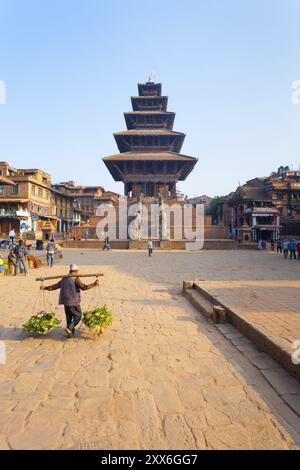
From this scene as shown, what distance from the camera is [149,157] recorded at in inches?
1309

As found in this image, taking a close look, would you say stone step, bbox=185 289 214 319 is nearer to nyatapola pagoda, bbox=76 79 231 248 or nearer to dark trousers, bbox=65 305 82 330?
dark trousers, bbox=65 305 82 330

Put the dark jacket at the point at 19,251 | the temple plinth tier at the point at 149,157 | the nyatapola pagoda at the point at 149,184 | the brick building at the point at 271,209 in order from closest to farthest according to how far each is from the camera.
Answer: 1. the dark jacket at the point at 19,251
2. the nyatapola pagoda at the point at 149,184
3. the temple plinth tier at the point at 149,157
4. the brick building at the point at 271,209

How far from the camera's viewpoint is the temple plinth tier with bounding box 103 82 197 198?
110 feet

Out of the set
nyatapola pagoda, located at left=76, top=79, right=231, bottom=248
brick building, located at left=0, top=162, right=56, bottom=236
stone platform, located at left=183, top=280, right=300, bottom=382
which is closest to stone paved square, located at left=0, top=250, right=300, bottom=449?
stone platform, located at left=183, top=280, right=300, bottom=382

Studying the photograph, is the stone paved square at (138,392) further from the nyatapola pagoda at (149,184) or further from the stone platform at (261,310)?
the nyatapola pagoda at (149,184)

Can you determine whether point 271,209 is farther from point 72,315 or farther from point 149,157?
point 72,315

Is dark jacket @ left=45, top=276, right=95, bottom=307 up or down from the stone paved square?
up

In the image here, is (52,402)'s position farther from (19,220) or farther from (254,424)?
(19,220)

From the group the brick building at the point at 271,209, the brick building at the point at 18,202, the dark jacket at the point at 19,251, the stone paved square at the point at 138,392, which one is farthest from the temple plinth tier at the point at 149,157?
the stone paved square at the point at 138,392

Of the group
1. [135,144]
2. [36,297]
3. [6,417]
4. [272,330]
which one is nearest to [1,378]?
[6,417]

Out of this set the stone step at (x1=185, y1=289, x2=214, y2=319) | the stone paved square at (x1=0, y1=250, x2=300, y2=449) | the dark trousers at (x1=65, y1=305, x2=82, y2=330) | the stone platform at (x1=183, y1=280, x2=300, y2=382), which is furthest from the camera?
the stone step at (x1=185, y1=289, x2=214, y2=319)

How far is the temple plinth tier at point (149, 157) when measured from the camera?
33.6m

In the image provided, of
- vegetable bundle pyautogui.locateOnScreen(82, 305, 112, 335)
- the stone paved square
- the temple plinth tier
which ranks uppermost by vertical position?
the temple plinth tier

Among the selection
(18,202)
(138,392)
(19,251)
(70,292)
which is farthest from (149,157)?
(138,392)
